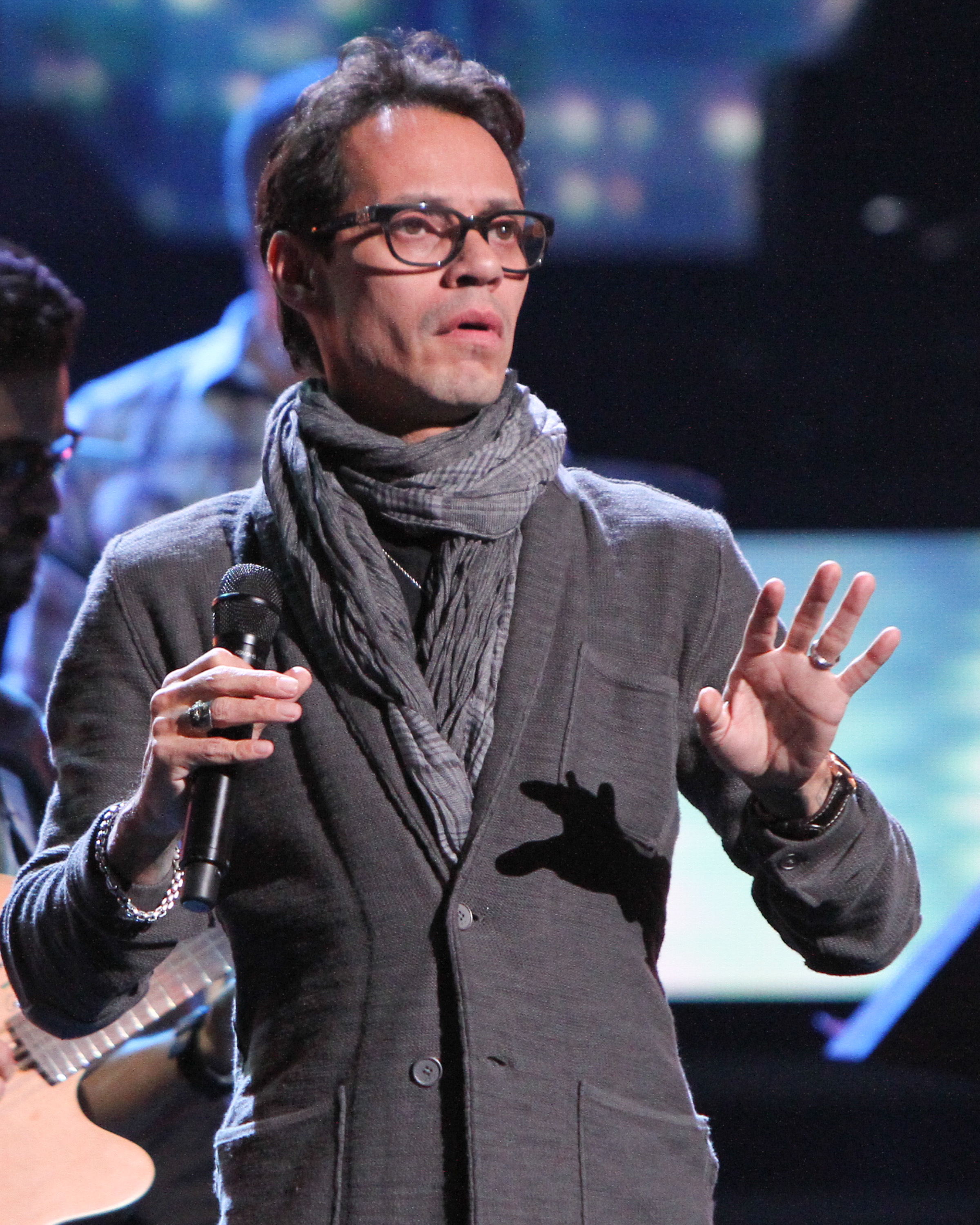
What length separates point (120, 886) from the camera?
1.46 meters

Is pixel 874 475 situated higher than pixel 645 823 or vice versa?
pixel 645 823

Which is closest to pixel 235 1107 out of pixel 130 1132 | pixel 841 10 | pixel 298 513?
pixel 298 513

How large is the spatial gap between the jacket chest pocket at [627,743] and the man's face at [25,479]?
4.92 feet

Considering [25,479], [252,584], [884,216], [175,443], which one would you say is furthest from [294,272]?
[884,216]

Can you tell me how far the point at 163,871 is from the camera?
58.7 inches

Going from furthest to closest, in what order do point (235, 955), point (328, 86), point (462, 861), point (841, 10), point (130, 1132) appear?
point (841, 10)
point (130, 1132)
point (328, 86)
point (235, 955)
point (462, 861)

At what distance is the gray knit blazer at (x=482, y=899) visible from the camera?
1.38m

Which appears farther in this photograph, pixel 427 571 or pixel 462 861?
pixel 427 571

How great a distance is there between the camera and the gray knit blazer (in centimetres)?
138

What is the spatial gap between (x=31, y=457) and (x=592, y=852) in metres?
1.61

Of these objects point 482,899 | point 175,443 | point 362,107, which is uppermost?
point 362,107

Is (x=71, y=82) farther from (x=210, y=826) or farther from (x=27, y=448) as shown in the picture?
(x=210, y=826)

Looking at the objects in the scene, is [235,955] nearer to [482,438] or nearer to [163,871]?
[163,871]

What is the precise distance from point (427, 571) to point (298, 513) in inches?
6.2
